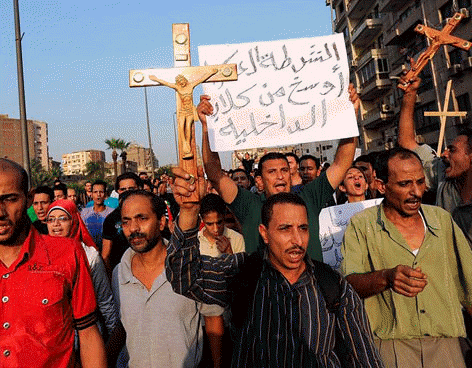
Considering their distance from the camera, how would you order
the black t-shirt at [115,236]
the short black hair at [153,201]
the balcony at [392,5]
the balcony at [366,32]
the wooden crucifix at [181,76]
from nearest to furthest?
1. the wooden crucifix at [181,76]
2. the short black hair at [153,201]
3. the black t-shirt at [115,236]
4. the balcony at [392,5]
5. the balcony at [366,32]

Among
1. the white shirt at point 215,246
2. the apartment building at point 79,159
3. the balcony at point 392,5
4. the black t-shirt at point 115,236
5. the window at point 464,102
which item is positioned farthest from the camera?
the apartment building at point 79,159

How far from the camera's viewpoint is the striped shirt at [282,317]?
2.03m

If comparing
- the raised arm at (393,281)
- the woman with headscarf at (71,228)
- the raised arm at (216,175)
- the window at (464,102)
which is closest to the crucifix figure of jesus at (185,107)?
the raised arm at (216,175)

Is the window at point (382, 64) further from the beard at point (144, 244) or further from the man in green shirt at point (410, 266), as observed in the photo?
the beard at point (144, 244)

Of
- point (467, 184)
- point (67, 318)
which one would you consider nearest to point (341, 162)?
point (467, 184)

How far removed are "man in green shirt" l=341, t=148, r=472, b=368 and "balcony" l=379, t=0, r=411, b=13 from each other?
109ft

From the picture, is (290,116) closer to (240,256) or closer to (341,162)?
(341,162)

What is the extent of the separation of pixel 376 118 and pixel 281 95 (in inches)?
1428

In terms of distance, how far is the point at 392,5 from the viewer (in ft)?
107

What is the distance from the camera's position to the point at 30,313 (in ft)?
6.75

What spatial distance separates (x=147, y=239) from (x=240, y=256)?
2.73 ft

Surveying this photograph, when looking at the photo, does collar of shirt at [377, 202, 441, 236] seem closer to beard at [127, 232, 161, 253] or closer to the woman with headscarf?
beard at [127, 232, 161, 253]

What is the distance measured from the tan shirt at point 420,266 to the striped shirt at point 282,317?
1.71 ft

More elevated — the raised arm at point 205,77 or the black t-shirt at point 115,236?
the raised arm at point 205,77
